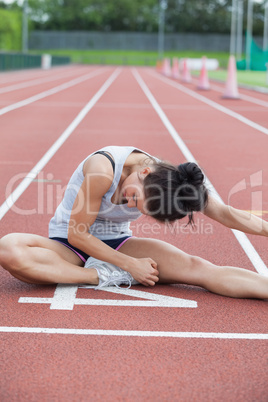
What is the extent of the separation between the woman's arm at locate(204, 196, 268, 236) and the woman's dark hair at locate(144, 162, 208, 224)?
0.50m

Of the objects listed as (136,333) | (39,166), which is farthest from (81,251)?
(39,166)

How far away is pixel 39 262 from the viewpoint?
409 centimetres

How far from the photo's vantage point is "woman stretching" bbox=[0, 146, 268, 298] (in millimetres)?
3697

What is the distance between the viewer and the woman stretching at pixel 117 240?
3.70m

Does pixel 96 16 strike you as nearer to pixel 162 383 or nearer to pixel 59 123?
pixel 59 123

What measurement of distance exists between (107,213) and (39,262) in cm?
52

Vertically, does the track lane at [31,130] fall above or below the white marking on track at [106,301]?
above

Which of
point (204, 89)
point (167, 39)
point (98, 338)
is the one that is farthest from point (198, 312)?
point (167, 39)

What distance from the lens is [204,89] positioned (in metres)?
27.4

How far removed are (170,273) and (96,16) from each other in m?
101

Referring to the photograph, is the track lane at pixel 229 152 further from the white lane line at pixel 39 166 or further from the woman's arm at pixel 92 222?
the white lane line at pixel 39 166

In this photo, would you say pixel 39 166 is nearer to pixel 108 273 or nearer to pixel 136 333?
pixel 108 273

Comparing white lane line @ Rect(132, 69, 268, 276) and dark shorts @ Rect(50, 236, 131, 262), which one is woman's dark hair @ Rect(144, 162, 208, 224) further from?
white lane line @ Rect(132, 69, 268, 276)

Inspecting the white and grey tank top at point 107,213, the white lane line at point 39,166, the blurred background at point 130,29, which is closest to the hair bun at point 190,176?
the white and grey tank top at point 107,213
